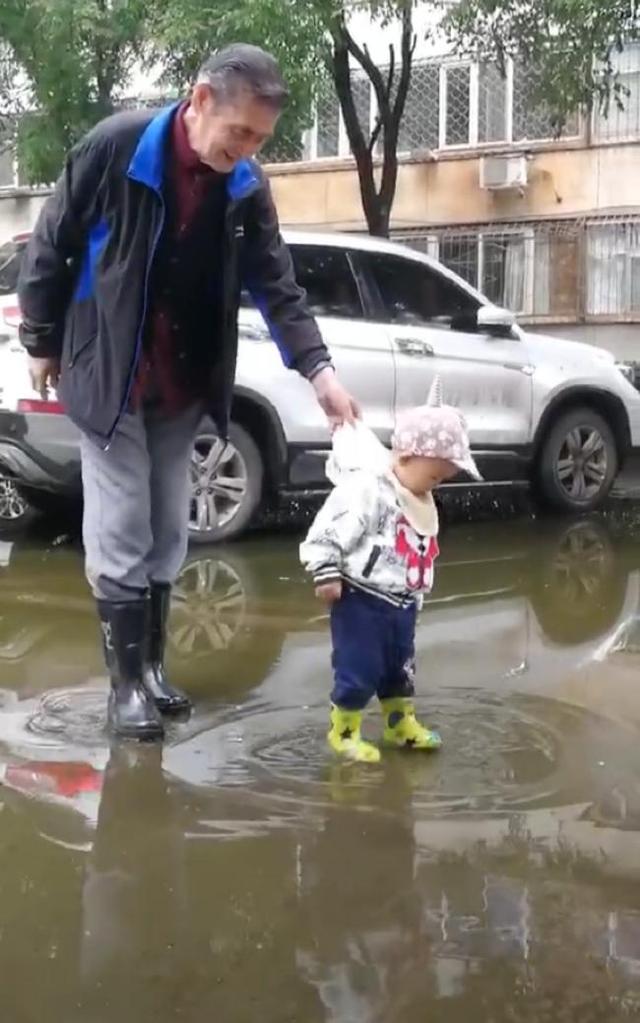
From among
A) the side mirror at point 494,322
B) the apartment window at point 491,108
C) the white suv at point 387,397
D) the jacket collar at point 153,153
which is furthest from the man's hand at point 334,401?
the apartment window at point 491,108

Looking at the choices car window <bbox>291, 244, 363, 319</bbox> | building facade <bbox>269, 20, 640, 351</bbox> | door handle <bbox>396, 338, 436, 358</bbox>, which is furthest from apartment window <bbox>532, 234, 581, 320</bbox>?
car window <bbox>291, 244, 363, 319</bbox>

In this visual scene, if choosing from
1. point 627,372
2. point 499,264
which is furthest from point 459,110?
point 627,372

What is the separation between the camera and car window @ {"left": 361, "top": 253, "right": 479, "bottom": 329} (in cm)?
888

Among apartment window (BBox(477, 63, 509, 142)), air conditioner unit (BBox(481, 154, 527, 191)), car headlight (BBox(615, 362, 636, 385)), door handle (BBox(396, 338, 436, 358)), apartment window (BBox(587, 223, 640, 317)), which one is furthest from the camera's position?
apartment window (BBox(477, 63, 509, 142))

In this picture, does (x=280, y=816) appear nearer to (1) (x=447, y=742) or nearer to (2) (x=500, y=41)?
(1) (x=447, y=742)

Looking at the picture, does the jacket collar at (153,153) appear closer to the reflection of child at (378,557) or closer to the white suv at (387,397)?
the reflection of child at (378,557)

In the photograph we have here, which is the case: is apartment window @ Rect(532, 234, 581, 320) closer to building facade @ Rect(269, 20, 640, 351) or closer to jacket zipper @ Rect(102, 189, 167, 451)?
building facade @ Rect(269, 20, 640, 351)

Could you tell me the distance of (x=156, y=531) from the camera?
180 inches

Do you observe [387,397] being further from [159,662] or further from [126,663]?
[126,663]

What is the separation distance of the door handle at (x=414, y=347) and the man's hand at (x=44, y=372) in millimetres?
4601

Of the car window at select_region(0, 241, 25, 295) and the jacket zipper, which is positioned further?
the car window at select_region(0, 241, 25, 295)

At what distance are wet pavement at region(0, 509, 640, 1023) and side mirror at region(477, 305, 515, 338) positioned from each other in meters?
3.61

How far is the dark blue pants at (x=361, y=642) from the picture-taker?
405 centimetres

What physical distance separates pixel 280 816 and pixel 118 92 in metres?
13.2
